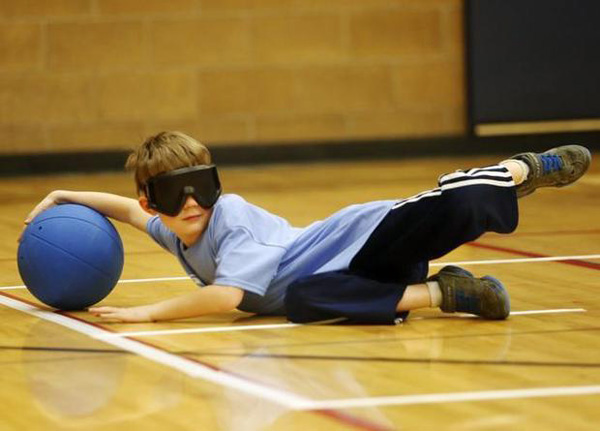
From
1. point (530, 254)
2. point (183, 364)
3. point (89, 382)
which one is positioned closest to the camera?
point (89, 382)

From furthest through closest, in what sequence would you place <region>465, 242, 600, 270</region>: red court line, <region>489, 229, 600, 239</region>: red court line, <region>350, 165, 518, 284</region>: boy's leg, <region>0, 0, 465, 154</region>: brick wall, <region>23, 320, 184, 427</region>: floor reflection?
1. <region>0, 0, 465, 154</region>: brick wall
2. <region>489, 229, 600, 239</region>: red court line
3. <region>465, 242, 600, 270</region>: red court line
4. <region>350, 165, 518, 284</region>: boy's leg
5. <region>23, 320, 184, 427</region>: floor reflection

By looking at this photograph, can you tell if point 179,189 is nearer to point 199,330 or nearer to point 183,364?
point 199,330

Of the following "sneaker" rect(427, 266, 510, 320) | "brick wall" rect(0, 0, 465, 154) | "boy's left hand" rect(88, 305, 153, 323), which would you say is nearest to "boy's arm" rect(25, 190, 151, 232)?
"boy's left hand" rect(88, 305, 153, 323)

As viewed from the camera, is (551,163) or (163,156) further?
(551,163)

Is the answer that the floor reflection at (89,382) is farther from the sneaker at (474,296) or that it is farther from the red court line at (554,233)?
the red court line at (554,233)

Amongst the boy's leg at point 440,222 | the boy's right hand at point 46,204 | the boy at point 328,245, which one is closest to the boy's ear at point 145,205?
the boy at point 328,245

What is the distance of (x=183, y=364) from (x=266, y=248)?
603 mm

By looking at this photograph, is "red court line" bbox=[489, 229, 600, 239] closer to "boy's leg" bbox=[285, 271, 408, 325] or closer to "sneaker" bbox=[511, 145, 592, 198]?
"sneaker" bbox=[511, 145, 592, 198]

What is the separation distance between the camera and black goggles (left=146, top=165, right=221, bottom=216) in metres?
3.83

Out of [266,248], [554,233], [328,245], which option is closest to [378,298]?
[328,245]

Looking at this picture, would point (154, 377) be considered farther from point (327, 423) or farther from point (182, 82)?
point (182, 82)

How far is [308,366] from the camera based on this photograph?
3303 mm

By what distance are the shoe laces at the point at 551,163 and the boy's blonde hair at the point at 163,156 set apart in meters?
1.03

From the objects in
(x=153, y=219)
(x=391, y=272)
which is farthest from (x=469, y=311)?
(x=153, y=219)
